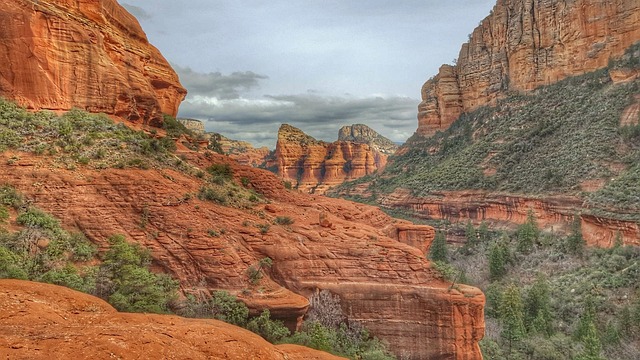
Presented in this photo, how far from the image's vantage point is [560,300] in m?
35.2

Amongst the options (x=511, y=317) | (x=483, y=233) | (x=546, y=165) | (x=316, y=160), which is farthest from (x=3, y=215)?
(x=316, y=160)

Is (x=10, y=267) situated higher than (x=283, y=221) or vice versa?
(x=283, y=221)

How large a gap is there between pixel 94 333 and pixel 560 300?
128 feet

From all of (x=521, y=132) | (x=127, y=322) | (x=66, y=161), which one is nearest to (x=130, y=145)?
(x=66, y=161)

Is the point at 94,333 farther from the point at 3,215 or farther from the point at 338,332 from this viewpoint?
the point at 338,332

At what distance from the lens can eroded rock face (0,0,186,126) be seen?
63.8 feet

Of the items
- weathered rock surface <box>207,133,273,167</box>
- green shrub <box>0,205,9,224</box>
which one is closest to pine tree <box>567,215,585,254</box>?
green shrub <box>0,205,9,224</box>

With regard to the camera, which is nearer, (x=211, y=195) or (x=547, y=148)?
(x=211, y=195)

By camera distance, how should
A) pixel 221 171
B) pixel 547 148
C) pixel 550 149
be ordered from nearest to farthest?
1. pixel 221 171
2. pixel 550 149
3. pixel 547 148

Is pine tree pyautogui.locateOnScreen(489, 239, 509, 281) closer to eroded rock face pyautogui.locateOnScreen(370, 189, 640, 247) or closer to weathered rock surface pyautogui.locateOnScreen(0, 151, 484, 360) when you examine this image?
eroded rock face pyautogui.locateOnScreen(370, 189, 640, 247)

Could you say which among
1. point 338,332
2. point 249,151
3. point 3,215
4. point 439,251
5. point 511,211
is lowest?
point 439,251

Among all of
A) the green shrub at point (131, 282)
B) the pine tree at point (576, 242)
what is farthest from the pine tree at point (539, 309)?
the green shrub at point (131, 282)

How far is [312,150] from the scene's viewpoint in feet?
385

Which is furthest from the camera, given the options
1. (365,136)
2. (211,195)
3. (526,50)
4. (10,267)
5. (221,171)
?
(365,136)
